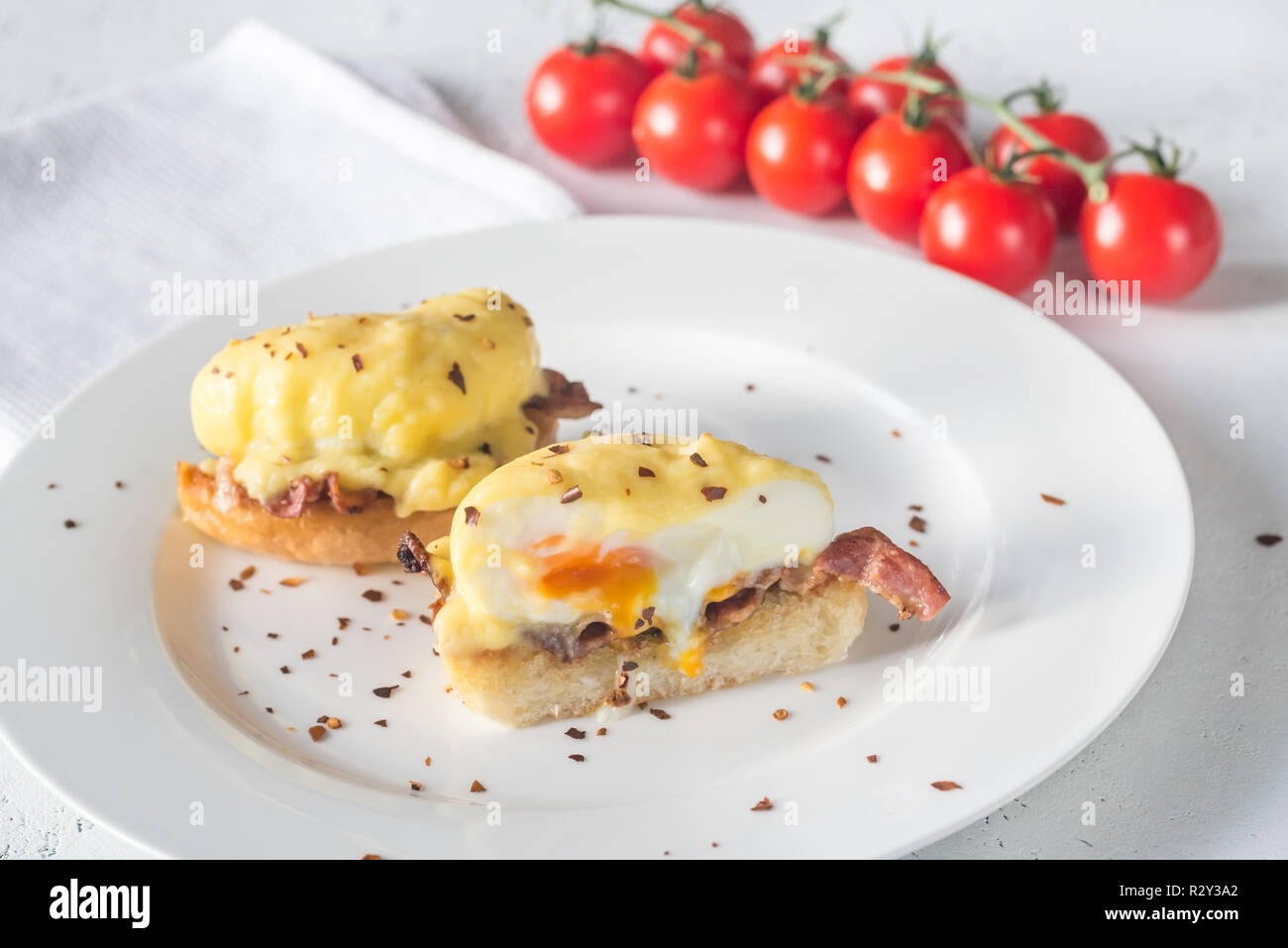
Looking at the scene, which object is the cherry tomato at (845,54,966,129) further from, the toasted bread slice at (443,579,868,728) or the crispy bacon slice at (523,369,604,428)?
the toasted bread slice at (443,579,868,728)

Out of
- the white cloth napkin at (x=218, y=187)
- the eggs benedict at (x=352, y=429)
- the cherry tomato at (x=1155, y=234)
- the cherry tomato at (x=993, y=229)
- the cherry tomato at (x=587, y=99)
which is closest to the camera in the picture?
the eggs benedict at (x=352, y=429)

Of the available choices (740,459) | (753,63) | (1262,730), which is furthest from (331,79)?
(1262,730)

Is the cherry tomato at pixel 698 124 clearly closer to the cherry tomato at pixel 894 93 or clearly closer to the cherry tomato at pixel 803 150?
the cherry tomato at pixel 803 150

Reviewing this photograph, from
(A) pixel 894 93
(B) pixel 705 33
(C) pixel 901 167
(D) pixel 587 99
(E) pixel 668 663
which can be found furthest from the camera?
(B) pixel 705 33

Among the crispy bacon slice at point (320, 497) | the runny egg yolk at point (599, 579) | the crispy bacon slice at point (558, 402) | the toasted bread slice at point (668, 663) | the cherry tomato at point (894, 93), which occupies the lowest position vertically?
the toasted bread slice at point (668, 663)

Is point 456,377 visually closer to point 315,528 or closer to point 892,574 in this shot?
point 315,528

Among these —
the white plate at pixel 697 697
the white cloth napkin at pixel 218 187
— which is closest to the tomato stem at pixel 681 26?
the white cloth napkin at pixel 218 187

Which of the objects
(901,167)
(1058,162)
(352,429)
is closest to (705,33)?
(901,167)
